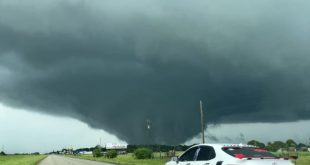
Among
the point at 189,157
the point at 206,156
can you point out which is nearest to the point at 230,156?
the point at 206,156

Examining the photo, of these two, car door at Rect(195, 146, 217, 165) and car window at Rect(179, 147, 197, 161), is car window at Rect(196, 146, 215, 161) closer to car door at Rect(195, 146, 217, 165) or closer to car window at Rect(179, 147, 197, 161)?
car door at Rect(195, 146, 217, 165)

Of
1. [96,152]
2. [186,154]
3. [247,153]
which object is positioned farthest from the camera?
[96,152]

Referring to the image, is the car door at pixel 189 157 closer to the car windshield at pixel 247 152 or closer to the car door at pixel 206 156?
the car door at pixel 206 156

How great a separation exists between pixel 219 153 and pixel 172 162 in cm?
330

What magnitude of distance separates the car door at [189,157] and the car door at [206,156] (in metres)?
0.26

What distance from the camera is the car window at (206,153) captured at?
13766 millimetres

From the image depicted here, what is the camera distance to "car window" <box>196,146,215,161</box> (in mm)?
13766

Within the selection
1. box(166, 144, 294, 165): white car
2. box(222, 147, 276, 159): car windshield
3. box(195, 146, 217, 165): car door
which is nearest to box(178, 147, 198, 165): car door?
box(166, 144, 294, 165): white car

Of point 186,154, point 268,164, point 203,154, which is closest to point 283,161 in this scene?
point 268,164

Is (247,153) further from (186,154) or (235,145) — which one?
(186,154)

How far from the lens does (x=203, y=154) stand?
561 inches

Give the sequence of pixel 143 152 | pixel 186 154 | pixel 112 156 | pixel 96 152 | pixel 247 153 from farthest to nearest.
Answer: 1. pixel 96 152
2. pixel 112 156
3. pixel 143 152
4. pixel 186 154
5. pixel 247 153

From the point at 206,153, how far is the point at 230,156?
1248 mm

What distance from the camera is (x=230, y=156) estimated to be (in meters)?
13.0
